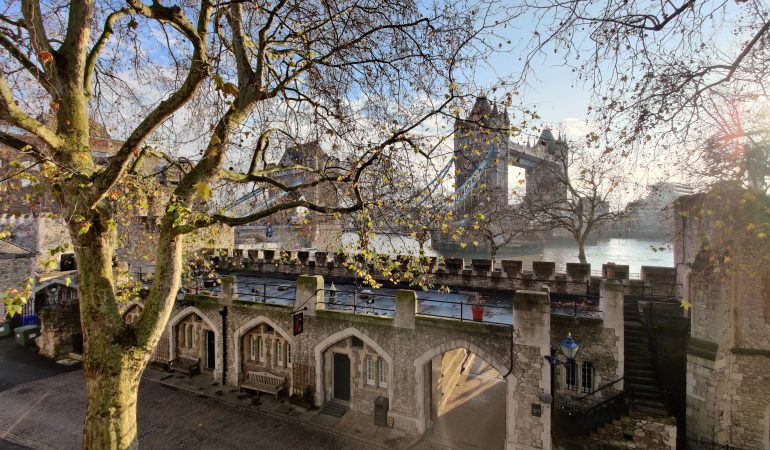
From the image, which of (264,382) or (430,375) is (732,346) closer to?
(430,375)

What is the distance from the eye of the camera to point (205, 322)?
1534 cm

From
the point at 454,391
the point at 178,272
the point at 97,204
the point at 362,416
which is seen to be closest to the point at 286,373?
the point at 362,416

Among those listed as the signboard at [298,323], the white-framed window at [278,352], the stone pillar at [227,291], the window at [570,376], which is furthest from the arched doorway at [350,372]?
the window at [570,376]

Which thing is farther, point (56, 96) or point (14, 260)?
point (14, 260)

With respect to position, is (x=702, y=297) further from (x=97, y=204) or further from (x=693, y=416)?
(x=97, y=204)

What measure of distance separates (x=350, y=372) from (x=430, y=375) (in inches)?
111

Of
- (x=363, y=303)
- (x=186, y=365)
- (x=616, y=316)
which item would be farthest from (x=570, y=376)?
(x=186, y=365)

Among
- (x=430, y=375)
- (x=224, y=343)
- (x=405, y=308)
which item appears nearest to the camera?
(x=405, y=308)

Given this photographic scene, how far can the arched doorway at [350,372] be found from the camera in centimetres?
1262

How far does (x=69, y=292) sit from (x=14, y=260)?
10.7ft

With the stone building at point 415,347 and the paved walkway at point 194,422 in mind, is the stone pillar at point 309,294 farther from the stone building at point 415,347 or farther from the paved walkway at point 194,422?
the paved walkway at point 194,422

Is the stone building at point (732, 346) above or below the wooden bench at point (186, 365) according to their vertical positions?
above

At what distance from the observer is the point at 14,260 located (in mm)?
19969

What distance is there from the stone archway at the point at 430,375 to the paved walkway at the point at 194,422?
3.20ft
